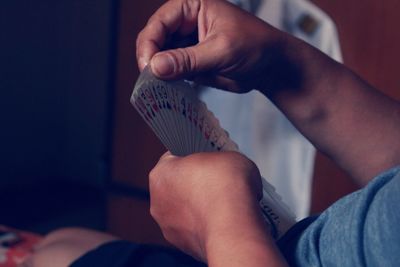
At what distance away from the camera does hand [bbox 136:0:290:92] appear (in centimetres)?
71

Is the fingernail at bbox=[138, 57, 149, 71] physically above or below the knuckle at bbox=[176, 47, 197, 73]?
below

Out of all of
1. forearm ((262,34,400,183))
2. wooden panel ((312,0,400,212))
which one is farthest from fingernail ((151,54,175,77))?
wooden panel ((312,0,400,212))

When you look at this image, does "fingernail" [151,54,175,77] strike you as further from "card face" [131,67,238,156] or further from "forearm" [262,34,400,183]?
"forearm" [262,34,400,183]

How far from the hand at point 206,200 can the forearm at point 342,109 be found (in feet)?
0.78

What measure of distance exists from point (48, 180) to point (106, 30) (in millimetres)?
748

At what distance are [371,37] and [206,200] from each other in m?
1.25

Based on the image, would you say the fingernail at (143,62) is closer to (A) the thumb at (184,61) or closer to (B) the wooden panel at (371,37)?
(A) the thumb at (184,61)

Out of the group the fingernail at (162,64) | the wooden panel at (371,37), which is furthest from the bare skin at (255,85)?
the wooden panel at (371,37)

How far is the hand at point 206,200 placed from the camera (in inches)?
21.8

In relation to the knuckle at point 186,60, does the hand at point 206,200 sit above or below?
below

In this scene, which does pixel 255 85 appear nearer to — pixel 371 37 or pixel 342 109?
pixel 342 109

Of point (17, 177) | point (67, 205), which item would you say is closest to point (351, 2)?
point (67, 205)

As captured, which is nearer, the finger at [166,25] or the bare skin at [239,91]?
the bare skin at [239,91]

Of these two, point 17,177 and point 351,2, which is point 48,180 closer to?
point 17,177
